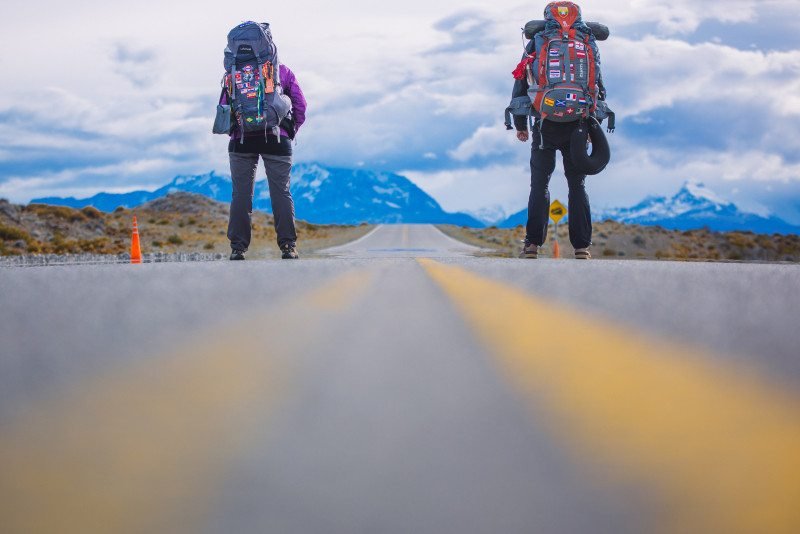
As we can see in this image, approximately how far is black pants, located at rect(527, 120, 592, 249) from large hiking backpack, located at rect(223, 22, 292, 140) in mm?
3369

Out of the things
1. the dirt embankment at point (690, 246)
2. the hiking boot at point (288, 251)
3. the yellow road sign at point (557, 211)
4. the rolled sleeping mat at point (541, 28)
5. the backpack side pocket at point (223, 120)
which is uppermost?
the rolled sleeping mat at point (541, 28)

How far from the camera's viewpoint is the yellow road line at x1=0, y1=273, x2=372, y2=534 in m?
2.03

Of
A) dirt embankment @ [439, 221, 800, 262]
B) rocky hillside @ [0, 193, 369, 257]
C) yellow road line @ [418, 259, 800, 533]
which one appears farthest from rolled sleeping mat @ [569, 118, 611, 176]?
rocky hillside @ [0, 193, 369, 257]

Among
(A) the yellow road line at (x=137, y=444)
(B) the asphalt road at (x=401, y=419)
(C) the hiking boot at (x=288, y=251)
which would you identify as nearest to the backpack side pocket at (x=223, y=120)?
(C) the hiking boot at (x=288, y=251)

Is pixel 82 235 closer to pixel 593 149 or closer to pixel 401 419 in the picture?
pixel 593 149

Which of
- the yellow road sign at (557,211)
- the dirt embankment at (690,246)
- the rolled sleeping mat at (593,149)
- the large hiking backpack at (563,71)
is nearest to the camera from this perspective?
the large hiking backpack at (563,71)

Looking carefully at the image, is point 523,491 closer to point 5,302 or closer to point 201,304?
point 201,304

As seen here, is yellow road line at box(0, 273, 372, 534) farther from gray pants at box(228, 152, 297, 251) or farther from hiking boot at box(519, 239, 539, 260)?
hiking boot at box(519, 239, 539, 260)

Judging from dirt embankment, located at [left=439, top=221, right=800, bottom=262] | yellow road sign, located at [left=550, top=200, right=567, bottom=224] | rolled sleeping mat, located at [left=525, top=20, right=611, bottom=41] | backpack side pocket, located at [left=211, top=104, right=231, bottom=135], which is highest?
rolled sleeping mat, located at [left=525, top=20, right=611, bottom=41]

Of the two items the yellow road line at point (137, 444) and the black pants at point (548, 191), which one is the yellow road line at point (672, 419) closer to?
the yellow road line at point (137, 444)

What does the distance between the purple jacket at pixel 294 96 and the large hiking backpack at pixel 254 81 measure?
217 millimetres

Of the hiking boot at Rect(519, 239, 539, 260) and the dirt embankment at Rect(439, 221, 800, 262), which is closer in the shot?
the hiking boot at Rect(519, 239, 539, 260)

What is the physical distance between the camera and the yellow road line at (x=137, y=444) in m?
2.03

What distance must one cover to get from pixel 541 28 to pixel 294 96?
335cm
